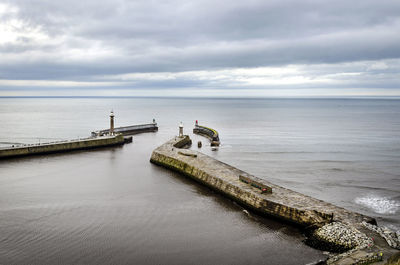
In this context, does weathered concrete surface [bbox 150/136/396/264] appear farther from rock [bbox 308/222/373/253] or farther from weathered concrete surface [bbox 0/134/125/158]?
weathered concrete surface [bbox 0/134/125/158]

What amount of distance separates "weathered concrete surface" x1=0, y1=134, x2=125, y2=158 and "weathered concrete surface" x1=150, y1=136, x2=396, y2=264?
13.7 m

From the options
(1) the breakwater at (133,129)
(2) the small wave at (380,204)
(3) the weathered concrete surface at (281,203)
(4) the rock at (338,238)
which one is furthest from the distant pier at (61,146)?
(2) the small wave at (380,204)

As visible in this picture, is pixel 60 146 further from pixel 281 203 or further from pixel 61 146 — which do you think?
pixel 281 203

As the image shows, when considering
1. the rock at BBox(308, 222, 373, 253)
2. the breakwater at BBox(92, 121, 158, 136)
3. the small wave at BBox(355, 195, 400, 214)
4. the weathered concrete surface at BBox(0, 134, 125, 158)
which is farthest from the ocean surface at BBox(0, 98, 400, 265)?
the breakwater at BBox(92, 121, 158, 136)

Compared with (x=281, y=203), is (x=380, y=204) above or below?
below

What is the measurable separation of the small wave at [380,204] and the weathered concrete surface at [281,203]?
4.63 metres

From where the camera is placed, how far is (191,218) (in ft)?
49.3

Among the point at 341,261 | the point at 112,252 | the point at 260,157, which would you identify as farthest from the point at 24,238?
the point at 260,157

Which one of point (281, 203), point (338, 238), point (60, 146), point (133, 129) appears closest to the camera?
point (338, 238)

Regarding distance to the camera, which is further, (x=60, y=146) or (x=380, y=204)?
(x=60, y=146)

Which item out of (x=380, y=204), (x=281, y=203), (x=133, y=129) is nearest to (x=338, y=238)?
(x=281, y=203)

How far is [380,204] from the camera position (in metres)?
17.7

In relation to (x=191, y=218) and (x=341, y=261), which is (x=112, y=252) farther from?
(x=341, y=261)

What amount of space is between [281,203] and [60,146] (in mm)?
23643
